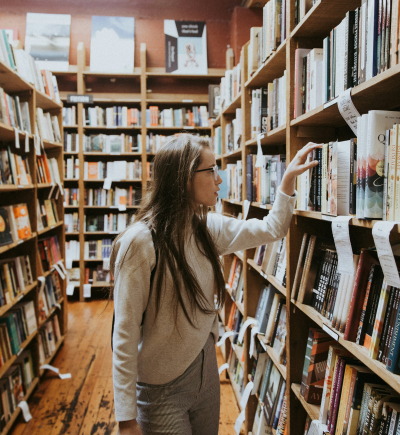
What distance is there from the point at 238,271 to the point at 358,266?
1.68 m

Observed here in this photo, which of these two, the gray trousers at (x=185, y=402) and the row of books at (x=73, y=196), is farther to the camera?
the row of books at (x=73, y=196)

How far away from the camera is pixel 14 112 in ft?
7.92

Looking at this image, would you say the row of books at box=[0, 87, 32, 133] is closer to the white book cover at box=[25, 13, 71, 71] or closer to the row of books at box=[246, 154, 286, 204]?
the row of books at box=[246, 154, 286, 204]

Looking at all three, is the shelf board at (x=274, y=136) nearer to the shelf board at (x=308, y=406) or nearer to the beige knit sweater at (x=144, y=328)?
the beige knit sweater at (x=144, y=328)

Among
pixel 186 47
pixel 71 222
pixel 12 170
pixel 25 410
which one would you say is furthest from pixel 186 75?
pixel 25 410

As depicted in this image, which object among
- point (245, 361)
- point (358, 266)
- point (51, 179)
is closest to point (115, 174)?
point (51, 179)

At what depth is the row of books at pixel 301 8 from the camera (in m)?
1.29

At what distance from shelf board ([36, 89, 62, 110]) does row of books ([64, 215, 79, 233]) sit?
191 cm

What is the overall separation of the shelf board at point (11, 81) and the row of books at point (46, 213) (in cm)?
85

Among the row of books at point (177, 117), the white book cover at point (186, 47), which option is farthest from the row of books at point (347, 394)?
the white book cover at point (186, 47)

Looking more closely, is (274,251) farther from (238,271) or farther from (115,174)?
(115,174)

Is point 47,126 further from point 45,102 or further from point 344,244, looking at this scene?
point 344,244

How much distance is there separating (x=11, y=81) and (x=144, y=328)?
207 cm

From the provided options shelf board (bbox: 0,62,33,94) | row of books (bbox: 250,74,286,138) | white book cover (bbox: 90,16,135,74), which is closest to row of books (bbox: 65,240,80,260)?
white book cover (bbox: 90,16,135,74)
